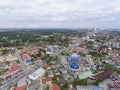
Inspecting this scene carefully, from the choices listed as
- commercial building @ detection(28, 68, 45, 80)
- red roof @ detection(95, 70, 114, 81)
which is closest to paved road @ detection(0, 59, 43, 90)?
commercial building @ detection(28, 68, 45, 80)

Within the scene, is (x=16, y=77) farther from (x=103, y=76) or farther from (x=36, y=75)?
(x=103, y=76)

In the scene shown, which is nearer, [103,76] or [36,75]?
[103,76]

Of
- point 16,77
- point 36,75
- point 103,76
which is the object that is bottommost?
point 16,77

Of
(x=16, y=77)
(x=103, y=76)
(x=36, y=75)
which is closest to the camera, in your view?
(x=103, y=76)

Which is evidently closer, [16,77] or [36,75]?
[36,75]

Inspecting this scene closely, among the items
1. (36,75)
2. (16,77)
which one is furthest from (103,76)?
(16,77)

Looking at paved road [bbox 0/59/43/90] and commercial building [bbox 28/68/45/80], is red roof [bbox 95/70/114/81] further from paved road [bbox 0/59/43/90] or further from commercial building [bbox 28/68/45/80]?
paved road [bbox 0/59/43/90]

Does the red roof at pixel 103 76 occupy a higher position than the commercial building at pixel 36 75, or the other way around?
the red roof at pixel 103 76

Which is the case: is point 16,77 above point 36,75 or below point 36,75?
below

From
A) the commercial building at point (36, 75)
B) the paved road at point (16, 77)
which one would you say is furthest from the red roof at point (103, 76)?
the paved road at point (16, 77)

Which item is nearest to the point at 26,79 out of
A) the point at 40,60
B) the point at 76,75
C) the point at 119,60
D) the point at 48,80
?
the point at 48,80

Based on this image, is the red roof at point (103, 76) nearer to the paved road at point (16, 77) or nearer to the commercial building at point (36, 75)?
the commercial building at point (36, 75)

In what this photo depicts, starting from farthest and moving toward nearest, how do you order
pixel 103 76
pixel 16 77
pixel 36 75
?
pixel 16 77 → pixel 36 75 → pixel 103 76
